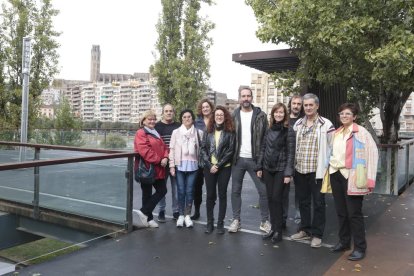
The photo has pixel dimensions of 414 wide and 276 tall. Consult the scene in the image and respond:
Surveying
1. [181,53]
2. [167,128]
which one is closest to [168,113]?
[167,128]

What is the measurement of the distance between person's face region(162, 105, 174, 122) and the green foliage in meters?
8.81

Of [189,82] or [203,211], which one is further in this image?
[189,82]

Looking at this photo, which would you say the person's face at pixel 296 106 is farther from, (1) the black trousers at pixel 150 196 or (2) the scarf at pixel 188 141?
(1) the black trousers at pixel 150 196

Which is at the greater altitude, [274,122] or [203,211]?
A: [274,122]

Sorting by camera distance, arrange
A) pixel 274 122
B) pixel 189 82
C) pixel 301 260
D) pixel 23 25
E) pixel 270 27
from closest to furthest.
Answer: pixel 301 260, pixel 274 122, pixel 270 27, pixel 23 25, pixel 189 82

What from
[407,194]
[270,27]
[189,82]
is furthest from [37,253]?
[189,82]

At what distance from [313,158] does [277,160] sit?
0.41 m

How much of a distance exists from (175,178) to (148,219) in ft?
2.17

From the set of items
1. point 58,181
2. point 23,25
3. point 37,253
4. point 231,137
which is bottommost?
point 37,253

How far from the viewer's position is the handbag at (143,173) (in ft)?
17.4

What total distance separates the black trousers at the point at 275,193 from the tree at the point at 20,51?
13043mm

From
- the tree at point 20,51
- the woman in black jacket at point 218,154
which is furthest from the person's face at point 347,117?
the tree at point 20,51

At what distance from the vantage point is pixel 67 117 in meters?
21.0

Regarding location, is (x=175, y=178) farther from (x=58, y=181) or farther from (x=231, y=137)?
(x=58, y=181)
